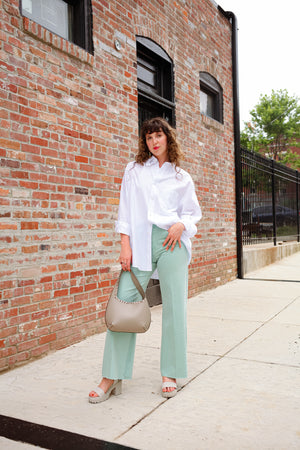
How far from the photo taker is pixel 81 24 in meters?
4.34

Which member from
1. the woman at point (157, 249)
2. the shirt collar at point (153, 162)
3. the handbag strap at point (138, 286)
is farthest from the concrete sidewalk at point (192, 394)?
the shirt collar at point (153, 162)

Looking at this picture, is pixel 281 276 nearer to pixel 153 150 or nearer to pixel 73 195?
pixel 73 195

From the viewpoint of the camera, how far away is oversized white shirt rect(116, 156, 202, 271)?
274 cm

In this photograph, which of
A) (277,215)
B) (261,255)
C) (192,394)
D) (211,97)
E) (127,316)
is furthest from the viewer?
(277,215)

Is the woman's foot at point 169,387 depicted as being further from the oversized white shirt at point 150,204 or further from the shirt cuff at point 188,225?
the shirt cuff at point 188,225

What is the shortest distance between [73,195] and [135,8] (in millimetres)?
2680

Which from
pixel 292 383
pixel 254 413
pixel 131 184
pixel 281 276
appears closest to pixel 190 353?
pixel 292 383

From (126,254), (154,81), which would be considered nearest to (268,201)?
(154,81)

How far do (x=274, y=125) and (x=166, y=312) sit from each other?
92.9 feet

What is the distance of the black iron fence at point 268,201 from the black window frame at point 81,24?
16.7 ft

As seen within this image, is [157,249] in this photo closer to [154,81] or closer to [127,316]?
[127,316]

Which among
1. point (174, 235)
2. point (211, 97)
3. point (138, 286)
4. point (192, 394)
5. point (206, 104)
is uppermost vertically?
point (211, 97)

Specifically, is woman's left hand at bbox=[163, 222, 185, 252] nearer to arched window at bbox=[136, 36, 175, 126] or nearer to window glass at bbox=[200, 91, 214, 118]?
arched window at bbox=[136, 36, 175, 126]

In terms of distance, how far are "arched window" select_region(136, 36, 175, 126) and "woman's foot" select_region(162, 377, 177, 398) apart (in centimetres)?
366
